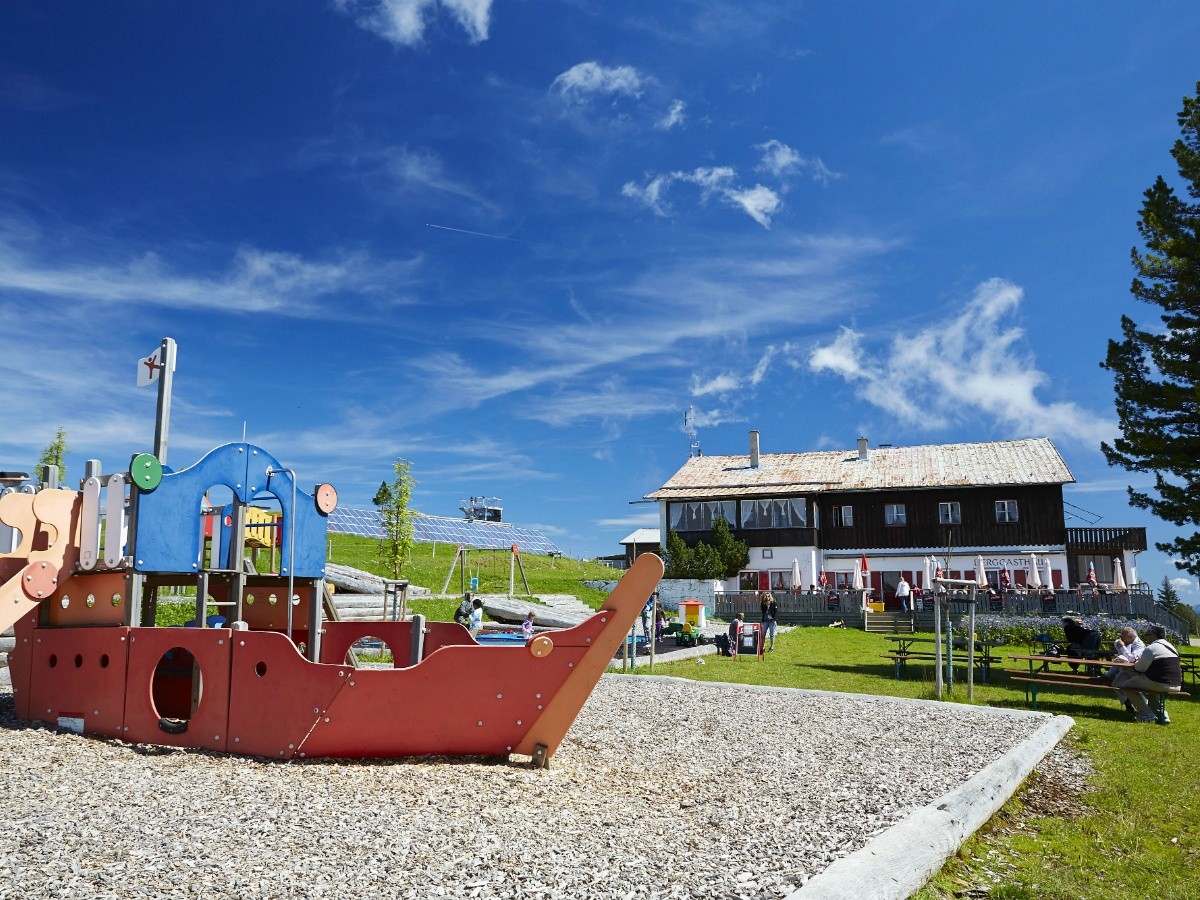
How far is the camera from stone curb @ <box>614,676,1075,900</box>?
4.44 m

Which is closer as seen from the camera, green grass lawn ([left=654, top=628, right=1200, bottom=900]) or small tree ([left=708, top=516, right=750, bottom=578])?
green grass lawn ([left=654, top=628, right=1200, bottom=900])

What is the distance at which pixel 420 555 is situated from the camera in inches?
1905

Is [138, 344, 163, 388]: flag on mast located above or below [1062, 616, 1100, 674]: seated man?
above

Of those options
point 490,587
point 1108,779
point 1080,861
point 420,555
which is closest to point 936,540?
point 490,587

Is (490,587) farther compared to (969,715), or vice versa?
(490,587)

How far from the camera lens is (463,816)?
5578 millimetres

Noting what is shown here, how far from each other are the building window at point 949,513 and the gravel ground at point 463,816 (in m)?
35.3

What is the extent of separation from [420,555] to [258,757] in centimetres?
4165

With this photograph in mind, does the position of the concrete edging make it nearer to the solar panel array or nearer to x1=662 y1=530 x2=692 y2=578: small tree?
x1=662 y1=530 x2=692 y2=578: small tree

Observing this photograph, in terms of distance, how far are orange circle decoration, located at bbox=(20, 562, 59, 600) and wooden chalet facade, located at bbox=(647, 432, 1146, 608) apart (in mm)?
33397

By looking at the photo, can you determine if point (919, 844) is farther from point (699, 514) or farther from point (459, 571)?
point (699, 514)

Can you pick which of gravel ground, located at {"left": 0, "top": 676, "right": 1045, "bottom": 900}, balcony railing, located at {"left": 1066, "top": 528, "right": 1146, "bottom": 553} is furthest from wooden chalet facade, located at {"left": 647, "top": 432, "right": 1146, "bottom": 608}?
gravel ground, located at {"left": 0, "top": 676, "right": 1045, "bottom": 900}

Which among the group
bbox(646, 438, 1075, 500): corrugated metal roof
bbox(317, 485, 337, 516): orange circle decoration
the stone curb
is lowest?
the stone curb

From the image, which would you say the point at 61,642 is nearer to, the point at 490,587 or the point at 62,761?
the point at 62,761
